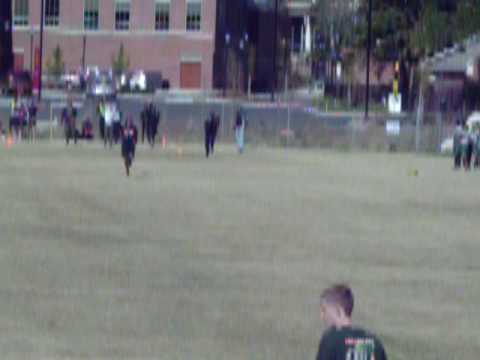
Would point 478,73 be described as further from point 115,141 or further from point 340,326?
point 340,326

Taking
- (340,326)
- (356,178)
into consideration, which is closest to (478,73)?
(356,178)

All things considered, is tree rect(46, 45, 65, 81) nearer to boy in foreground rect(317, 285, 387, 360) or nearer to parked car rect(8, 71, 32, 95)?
parked car rect(8, 71, 32, 95)

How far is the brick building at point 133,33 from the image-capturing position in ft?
336

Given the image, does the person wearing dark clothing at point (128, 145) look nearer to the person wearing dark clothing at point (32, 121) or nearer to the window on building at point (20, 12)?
the person wearing dark clothing at point (32, 121)

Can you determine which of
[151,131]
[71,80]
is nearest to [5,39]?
[71,80]

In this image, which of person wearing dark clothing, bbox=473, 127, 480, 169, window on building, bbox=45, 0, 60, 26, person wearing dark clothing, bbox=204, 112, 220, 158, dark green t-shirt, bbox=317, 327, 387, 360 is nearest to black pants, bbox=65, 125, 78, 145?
person wearing dark clothing, bbox=204, 112, 220, 158

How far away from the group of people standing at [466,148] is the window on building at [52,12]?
62.0 meters

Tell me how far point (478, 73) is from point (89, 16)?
36336 millimetres

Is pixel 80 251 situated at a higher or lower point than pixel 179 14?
lower

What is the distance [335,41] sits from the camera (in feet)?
315

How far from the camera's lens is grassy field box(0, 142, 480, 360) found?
49.5ft

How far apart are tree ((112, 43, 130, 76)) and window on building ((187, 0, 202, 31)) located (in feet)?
17.1

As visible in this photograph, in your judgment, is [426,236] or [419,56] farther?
[419,56]

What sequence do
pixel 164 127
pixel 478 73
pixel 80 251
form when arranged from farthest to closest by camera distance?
pixel 478 73 → pixel 164 127 → pixel 80 251
